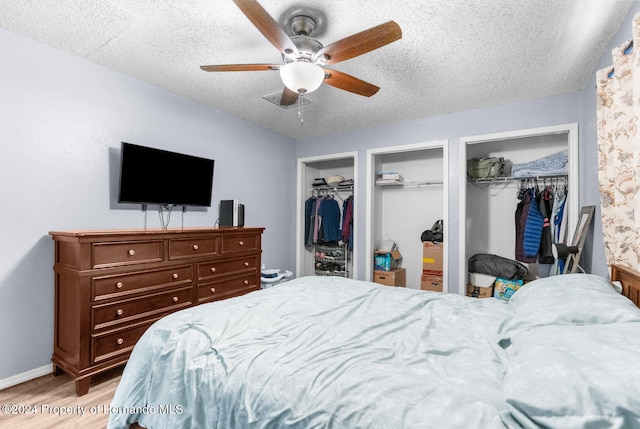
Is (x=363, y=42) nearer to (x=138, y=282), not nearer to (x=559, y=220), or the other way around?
(x=138, y=282)

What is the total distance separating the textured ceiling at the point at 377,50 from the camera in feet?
5.71

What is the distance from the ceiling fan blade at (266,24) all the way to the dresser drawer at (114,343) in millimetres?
2042

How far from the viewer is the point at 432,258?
151 inches

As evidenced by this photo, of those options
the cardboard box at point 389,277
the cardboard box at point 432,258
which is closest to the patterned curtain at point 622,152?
the cardboard box at point 432,258

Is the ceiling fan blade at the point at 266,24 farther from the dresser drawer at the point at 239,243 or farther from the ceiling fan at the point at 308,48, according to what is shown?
the dresser drawer at the point at 239,243

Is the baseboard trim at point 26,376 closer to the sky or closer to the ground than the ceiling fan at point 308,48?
closer to the ground

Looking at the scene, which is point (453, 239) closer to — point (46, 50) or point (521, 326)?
point (521, 326)

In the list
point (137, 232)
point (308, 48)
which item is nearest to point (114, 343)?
point (137, 232)

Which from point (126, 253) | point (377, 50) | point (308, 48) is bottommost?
point (126, 253)

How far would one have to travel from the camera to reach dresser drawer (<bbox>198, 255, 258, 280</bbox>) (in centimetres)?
262

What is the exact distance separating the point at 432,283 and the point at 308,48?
301 centimetres

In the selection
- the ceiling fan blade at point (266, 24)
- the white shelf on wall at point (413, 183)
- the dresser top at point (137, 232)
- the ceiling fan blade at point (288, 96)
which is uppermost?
the ceiling fan blade at point (266, 24)

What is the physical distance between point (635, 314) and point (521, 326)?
323mm

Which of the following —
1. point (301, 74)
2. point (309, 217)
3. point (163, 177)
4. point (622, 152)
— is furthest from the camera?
point (309, 217)
